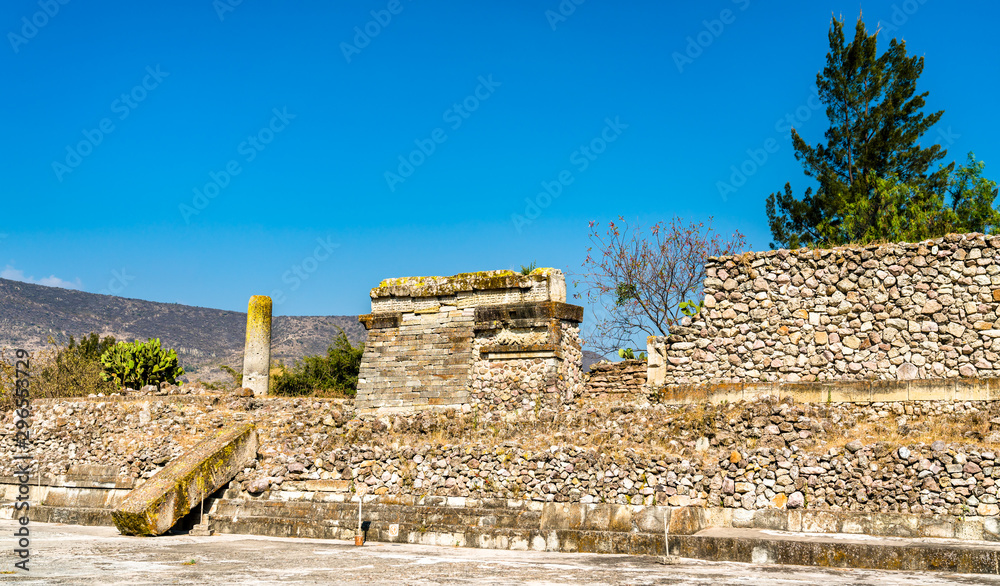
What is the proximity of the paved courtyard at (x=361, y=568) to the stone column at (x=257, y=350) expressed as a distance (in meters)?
10.3

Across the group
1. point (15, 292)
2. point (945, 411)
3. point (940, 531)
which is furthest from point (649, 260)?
point (15, 292)

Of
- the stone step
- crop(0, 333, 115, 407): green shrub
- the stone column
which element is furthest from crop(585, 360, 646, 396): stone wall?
crop(0, 333, 115, 407): green shrub

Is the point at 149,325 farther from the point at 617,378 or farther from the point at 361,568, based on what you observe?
the point at 361,568

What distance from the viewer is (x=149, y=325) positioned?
7994 centimetres

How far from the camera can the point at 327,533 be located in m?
11.0

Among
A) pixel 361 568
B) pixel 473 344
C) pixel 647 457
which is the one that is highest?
pixel 473 344

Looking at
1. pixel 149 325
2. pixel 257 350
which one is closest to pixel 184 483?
pixel 257 350

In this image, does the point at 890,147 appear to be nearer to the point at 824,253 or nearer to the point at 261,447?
the point at 824,253

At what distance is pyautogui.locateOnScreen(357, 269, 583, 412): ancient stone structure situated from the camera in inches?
579

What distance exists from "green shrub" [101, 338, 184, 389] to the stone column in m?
2.46

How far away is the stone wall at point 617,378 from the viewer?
1474 centimetres

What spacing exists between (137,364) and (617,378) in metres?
13.4

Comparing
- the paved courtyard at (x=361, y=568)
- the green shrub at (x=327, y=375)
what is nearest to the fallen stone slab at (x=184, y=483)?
the paved courtyard at (x=361, y=568)

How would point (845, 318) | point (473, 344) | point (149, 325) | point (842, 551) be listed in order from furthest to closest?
point (149, 325), point (473, 344), point (845, 318), point (842, 551)
